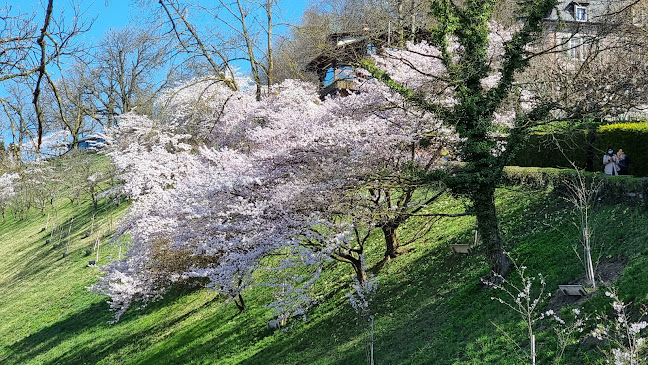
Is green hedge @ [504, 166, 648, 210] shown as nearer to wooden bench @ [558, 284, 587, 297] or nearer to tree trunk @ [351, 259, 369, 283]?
wooden bench @ [558, 284, 587, 297]

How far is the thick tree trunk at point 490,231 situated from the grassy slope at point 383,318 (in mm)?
458

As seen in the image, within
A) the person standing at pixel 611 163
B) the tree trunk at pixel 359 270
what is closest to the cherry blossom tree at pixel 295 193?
the tree trunk at pixel 359 270

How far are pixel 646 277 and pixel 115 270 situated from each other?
14414mm

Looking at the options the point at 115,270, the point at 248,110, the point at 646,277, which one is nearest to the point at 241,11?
the point at 248,110

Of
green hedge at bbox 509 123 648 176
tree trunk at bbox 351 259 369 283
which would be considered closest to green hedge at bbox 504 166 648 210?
green hedge at bbox 509 123 648 176

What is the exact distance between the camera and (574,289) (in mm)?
9094

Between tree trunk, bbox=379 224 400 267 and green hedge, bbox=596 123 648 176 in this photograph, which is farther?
tree trunk, bbox=379 224 400 267

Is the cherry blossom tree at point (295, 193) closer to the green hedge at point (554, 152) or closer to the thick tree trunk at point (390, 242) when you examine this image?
the thick tree trunk at point (390, 242)

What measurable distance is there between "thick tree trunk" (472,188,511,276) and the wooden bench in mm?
1880

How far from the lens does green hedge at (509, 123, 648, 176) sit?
14.0 metres

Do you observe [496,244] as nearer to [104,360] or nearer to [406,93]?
[406,93]

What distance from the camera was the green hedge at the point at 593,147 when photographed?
14008 millimetres

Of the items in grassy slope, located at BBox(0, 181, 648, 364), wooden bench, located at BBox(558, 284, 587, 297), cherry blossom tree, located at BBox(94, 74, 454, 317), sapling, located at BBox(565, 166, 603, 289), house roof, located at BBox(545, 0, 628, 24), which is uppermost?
house roof, located at BBox(545, 0, 628, 24)

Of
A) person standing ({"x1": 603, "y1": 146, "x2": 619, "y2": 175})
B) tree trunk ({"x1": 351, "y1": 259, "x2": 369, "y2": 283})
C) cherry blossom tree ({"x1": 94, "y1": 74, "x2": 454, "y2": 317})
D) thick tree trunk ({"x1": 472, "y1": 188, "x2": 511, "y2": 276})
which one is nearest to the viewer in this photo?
thick tree trunk ({"x1": 472, "y1": 188, "x2": 511, "y2": 276})
